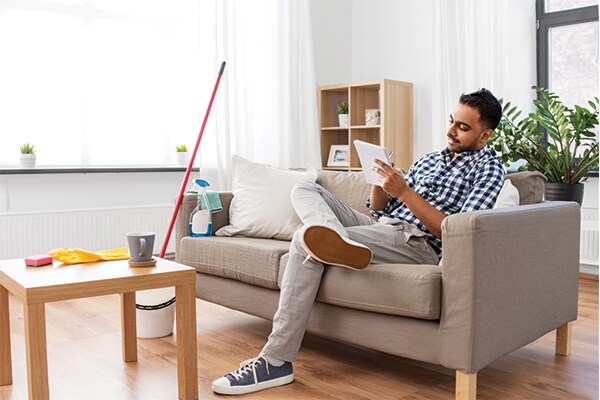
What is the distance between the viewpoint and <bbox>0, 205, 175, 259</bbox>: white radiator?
347 centimetres

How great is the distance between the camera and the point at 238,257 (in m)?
2.45

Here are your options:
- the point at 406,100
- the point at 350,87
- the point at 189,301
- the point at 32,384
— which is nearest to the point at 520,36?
the point at 406,100

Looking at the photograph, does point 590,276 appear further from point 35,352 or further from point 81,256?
point 35,352

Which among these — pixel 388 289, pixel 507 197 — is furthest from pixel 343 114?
pixel 388 289

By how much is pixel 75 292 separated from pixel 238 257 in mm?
874

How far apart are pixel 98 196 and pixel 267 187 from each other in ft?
4.98

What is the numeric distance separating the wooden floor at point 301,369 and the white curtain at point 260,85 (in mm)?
1805

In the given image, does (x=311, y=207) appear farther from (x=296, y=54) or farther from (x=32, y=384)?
(x=296, y=54)

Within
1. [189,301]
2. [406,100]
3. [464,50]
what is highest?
[464,50]

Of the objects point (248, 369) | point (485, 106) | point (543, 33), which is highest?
point (543, 33)

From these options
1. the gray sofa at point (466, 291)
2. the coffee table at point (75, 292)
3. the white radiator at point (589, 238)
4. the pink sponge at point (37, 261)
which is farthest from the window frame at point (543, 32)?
the pink sponge at point (37, 261)

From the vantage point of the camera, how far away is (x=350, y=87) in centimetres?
452

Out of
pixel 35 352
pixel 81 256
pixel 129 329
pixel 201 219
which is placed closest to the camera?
pixel 35 352

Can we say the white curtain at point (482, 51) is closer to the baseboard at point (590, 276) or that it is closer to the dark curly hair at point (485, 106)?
the baseboard at point (590, 276)
